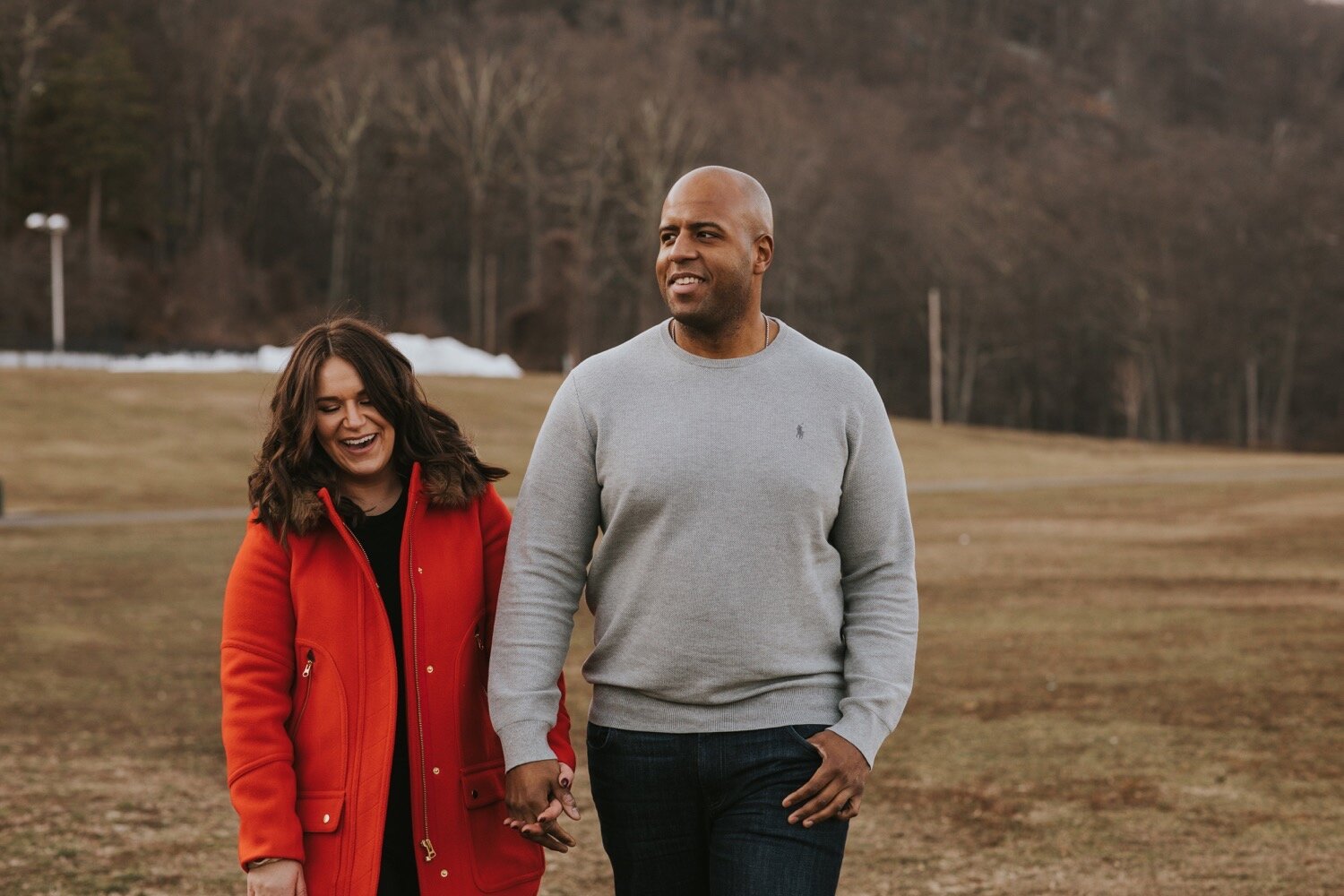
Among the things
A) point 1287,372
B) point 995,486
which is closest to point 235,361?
point 995,486

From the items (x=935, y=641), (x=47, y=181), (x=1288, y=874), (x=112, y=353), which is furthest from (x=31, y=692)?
(x=47, y=181)

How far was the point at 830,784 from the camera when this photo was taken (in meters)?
2.66

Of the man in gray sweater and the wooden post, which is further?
the wooden post

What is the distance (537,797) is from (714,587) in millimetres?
496

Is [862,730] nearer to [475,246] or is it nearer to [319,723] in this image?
[319,723]

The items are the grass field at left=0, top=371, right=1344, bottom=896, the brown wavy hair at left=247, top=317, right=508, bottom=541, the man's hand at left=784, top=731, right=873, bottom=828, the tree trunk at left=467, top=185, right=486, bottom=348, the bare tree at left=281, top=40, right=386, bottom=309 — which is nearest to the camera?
the man's hand at left=784, top=731, right=873, bottom=828

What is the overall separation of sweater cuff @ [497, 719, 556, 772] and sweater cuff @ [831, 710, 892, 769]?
528mm

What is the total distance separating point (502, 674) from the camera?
275cm

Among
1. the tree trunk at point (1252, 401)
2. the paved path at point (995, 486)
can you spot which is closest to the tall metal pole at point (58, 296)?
the paved path at point (995, 486)

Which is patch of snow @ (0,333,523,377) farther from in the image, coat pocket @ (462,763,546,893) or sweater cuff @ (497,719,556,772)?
sweater cuff @ (497,719,556,772)

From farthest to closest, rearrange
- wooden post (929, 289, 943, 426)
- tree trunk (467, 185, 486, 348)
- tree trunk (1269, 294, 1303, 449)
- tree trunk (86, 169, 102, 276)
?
1. tree trunk (467, 185, 486, 348)
2. tree trunk (1269, 294, 1303, 449)
3. wooden post (929, 289, 943, 426)
4. tree trunk (86, 169, 102, 276)

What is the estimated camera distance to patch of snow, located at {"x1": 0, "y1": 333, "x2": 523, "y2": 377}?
44.2 meters

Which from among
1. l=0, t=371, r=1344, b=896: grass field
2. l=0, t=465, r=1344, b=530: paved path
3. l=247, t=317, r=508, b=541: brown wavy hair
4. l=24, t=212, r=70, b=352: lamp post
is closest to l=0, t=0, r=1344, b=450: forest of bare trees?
l=24, t=212, r=70, b=352: lamp post

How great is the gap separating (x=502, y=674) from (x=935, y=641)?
9.15m
